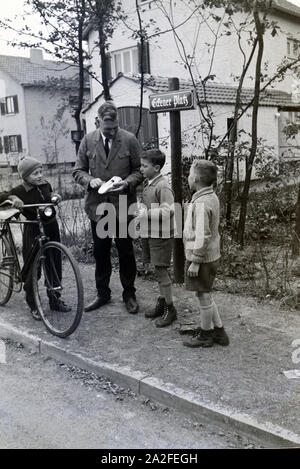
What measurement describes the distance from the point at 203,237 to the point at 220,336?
37.6 inches

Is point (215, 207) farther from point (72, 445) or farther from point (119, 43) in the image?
point (119, 43)

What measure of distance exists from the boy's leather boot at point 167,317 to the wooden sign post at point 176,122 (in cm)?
113

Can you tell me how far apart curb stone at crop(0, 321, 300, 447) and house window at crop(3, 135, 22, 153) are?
32.5 metres

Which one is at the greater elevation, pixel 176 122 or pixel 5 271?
pixel 176 122

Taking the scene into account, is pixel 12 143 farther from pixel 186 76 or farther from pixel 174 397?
pixel 174 397

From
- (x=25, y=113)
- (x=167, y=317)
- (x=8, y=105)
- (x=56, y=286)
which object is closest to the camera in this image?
(x=167, y=317)

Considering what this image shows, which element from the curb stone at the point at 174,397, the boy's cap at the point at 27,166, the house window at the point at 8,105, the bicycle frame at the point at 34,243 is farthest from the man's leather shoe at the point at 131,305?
the house window at the point at 8,105

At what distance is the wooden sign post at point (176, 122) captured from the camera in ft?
17.4

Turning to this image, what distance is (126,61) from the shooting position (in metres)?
22.3

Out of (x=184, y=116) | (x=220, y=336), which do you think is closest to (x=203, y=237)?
(x=220, y=336)

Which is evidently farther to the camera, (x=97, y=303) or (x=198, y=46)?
(x=198, y=46)

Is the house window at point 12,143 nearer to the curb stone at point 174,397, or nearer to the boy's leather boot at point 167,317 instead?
the boy's leather boot at point 167,317
